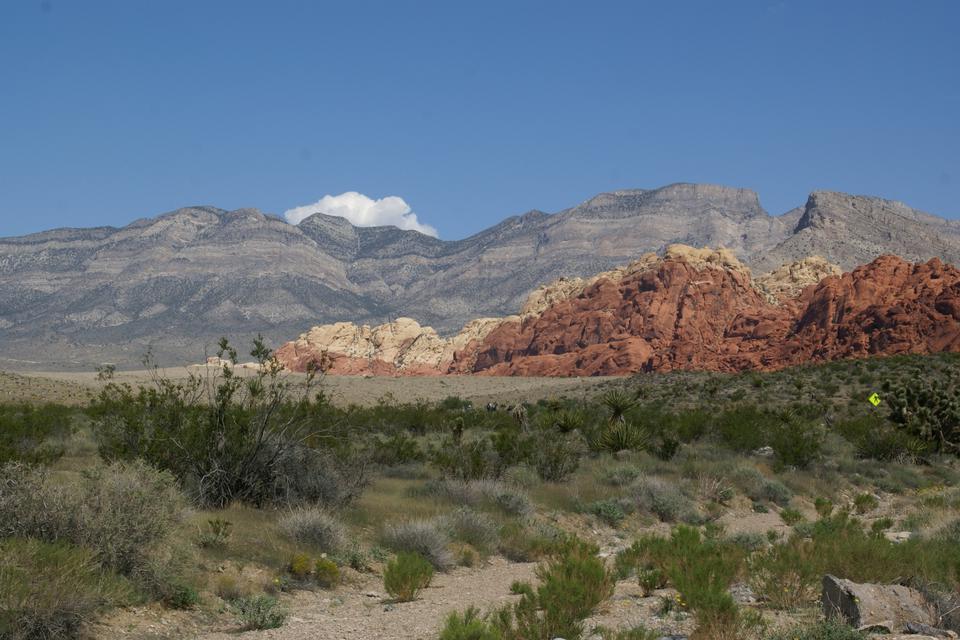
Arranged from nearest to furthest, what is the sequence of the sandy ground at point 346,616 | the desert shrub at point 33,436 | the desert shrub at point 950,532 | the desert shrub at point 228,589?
the sandy ground at point 346,616, the desert shrub at point 228,589, the desert shrub at point 950,532, the desert shrub at point 33,436

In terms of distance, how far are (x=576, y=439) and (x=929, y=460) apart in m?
11.9

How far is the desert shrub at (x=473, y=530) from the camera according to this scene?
13734 millimetres

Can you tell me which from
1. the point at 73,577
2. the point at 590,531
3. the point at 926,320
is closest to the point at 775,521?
the point at 590,531

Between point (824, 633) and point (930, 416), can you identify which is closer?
point (824, 633)

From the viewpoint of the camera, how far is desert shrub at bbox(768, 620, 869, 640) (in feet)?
22.9

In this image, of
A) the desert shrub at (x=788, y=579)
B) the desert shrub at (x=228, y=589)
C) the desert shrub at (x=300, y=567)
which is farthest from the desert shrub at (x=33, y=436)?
the desert shrub at (x=788, y=579)

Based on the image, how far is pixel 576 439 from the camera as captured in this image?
27656 mm

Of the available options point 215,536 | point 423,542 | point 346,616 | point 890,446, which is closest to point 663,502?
point 423,542

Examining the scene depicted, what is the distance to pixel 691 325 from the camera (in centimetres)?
9500

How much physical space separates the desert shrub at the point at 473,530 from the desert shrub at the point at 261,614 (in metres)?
4.67

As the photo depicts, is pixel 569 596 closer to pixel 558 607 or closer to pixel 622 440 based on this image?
pixel 558 607

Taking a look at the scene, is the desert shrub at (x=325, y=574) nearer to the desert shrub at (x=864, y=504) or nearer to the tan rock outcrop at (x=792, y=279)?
the desert shrub at (x=864, y=504)

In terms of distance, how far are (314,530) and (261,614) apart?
3.30 m

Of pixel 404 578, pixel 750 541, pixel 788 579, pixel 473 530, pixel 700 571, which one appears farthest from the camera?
pixel 473 530
